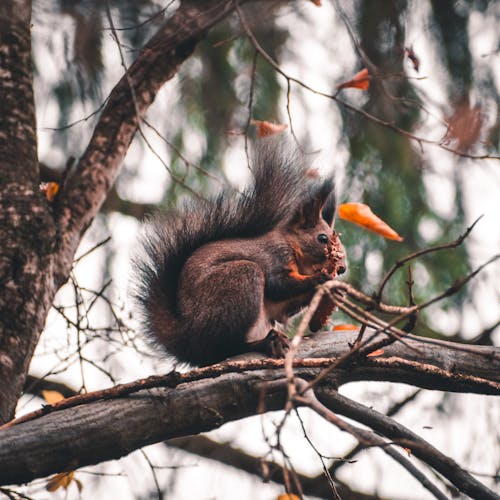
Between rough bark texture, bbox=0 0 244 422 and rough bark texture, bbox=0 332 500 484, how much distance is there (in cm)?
24

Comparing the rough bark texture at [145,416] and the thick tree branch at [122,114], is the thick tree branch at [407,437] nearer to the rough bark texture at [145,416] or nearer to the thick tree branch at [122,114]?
the rough bark texture at [145,416]

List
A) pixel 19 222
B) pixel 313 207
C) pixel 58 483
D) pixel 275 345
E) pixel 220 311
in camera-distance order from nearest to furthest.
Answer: pixel 19 222
pixel 58 483
pixel 275 345
pixel 220 311
pixel 313 207

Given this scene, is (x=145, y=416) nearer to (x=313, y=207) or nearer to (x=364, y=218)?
(x=364, y=218)

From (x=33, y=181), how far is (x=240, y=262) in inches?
30.2

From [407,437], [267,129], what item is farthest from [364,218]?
[267,129]

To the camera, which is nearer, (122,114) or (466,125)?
(122,114)

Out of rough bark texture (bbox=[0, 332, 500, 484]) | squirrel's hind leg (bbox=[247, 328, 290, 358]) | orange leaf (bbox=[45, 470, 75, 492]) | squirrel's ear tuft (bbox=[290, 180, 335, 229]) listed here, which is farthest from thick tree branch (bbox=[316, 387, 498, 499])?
squirrel's ear tuft (bbox=[290, 180, 335, 229])

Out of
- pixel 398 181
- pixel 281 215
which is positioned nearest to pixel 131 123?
pixel 281 215

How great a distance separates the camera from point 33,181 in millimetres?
1717

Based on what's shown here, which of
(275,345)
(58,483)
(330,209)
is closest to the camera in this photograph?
(58,483)

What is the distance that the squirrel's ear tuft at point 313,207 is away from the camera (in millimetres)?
2732

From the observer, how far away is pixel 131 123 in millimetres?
1942

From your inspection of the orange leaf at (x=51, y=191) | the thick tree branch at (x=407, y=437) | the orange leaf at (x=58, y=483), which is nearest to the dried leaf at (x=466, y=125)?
the thick tree branch at (x=407, y=437)

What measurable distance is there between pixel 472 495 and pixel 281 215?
4.96ft
